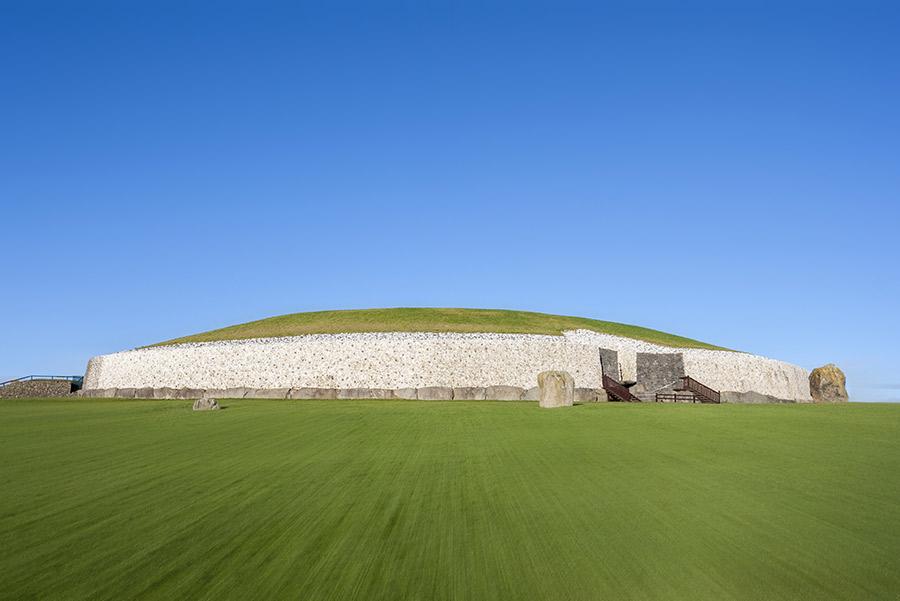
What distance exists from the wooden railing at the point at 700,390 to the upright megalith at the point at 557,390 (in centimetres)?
1835

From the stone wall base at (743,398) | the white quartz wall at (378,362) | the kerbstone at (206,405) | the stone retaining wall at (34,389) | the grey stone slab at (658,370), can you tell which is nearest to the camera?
the kerbstone at (206,405)

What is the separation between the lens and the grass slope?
50656 mm

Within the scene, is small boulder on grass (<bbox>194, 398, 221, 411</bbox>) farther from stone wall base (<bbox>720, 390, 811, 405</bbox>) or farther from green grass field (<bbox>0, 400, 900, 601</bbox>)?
stone wall base (<bbox>720, 390, 811, 405</bbox>)

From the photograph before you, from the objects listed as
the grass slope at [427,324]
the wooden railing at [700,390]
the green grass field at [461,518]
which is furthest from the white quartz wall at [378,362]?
the green grass field at [461,518]

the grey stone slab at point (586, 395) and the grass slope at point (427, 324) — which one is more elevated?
the grass slope at point (427, 324)

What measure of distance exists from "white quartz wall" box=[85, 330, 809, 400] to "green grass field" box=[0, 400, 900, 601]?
1085 inches

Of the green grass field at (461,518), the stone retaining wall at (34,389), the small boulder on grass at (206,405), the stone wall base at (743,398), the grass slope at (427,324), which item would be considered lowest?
the green grass field at (461,518)

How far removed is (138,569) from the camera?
5762 mm

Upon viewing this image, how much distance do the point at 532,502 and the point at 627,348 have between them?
141 ft

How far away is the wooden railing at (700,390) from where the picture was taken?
40.7m

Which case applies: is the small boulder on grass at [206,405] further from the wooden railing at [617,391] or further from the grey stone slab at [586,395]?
the wooden railing at [617,391]

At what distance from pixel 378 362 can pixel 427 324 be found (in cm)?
975

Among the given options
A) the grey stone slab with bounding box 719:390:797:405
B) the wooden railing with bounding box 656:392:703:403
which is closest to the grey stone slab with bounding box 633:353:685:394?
the wooden railing with bounding box 656:392:703:403

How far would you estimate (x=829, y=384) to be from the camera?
49.7m
